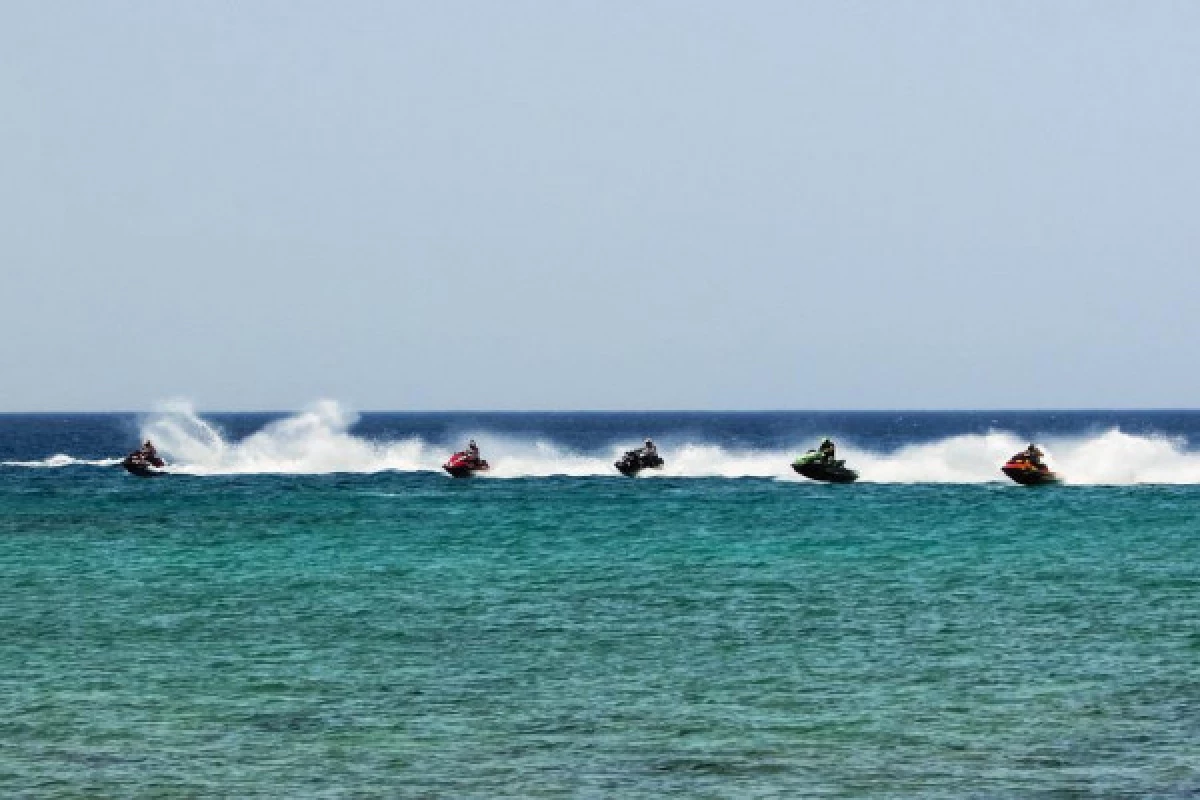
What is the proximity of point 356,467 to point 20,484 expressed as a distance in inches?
987

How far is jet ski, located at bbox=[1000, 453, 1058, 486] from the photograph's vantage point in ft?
266

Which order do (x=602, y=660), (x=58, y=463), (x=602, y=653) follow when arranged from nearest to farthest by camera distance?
1. (x=602, y=660)
2. (x=602, y=653)
3. (x=58, y=463)

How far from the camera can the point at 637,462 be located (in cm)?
9331

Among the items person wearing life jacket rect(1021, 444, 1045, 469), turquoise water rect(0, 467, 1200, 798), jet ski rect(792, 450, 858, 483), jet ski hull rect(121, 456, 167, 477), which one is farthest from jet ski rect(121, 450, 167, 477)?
person wearing life jacket rect(1021, 444, 1045, 469)

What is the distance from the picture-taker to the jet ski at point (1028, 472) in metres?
81.0

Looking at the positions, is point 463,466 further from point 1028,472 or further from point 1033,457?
point 1033,457

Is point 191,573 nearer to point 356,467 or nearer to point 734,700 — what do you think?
point 734,700

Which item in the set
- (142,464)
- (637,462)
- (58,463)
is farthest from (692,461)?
(58,463)

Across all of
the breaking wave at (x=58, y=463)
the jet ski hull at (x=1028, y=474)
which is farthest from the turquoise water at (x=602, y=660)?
the breaking wave at (x=58, y=463)

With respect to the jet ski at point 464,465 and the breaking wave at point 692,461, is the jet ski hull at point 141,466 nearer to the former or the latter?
the breaking wave at point 692,461

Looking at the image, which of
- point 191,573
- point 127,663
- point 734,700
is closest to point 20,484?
point 191,573

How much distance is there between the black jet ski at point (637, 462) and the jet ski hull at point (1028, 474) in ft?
66.4

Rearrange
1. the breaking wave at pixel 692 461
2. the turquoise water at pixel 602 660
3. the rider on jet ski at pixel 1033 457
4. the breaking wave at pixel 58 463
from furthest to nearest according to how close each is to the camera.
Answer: the breaking wave at pixel 58 463, the breaking wave at pixel 692 461, the rider on jet ski at pixel 1033 457, the turquoise water at pixel 602 660

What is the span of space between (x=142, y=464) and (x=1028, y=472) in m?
46.7
